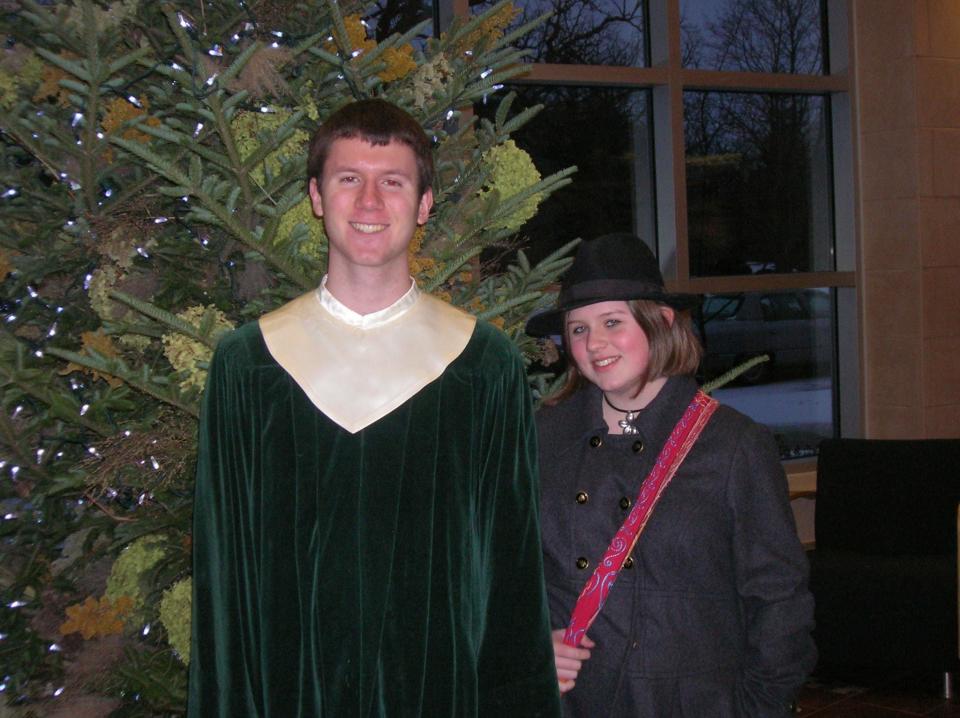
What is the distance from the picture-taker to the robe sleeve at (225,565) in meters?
1.53

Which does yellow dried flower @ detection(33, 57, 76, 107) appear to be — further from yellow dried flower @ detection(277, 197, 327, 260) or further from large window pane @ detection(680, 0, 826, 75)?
large window pane @ detection(680, 0, 826, 75)

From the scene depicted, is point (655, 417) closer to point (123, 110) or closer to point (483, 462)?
point (483, 462)

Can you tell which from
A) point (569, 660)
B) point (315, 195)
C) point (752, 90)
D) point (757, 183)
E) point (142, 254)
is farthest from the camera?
point (757, 183)

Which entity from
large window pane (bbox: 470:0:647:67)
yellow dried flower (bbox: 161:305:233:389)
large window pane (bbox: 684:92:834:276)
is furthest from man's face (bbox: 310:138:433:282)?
large window pane (bbox: 684:92:834:276)

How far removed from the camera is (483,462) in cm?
160

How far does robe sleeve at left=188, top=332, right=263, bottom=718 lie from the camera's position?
5.00 feet

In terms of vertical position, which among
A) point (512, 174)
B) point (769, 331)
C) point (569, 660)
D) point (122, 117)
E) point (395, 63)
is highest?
point (395, 63)

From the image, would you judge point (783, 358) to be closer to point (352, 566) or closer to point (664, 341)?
point (664, 341)

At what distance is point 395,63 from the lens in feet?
6.61

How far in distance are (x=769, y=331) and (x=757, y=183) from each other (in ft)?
2.92

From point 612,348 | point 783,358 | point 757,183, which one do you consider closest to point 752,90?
point 757,183

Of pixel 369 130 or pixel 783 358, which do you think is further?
pixel 783 358

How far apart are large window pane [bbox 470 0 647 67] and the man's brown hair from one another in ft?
12.5

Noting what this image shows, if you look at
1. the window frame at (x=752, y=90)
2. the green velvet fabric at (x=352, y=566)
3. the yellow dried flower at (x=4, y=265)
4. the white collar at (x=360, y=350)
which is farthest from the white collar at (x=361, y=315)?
the window frame at (x=752, y=90)
